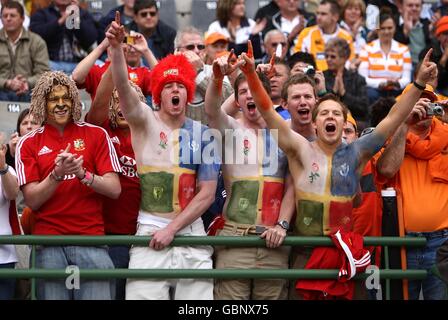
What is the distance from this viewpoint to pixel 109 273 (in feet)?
24.5

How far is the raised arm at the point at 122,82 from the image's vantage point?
7.47 metres

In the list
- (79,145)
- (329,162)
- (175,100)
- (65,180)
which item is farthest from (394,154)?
(65,180)

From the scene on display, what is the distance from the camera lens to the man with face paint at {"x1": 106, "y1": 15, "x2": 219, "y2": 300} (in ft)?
24.9

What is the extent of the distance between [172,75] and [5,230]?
1.60 m

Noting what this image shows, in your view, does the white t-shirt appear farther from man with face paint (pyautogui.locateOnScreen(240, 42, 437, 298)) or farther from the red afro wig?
man with face paint (pyautogui.locateOnScreen(240, 42, 437, 298))

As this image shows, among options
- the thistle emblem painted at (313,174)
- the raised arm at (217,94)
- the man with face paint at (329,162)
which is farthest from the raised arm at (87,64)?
the thistle emblem painted at (313,174)

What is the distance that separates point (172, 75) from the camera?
781cm

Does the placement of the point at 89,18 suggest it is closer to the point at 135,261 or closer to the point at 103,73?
the point at 103,73

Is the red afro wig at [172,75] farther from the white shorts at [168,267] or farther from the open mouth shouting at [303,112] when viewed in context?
the white shorts at [168,267]

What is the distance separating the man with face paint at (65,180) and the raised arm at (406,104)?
6.23 feet

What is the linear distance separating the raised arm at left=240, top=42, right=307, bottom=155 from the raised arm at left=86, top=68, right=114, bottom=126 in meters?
1.02

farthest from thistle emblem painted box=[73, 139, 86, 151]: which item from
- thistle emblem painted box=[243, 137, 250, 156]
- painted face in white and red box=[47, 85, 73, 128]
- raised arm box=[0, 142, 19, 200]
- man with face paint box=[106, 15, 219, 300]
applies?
thistle emblem painted box=[243, 137, 250, 156]

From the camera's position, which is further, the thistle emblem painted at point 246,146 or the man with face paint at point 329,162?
the thistle emblem painted at point 246,146

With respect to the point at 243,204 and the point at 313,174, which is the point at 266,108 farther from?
the point at 243,204
